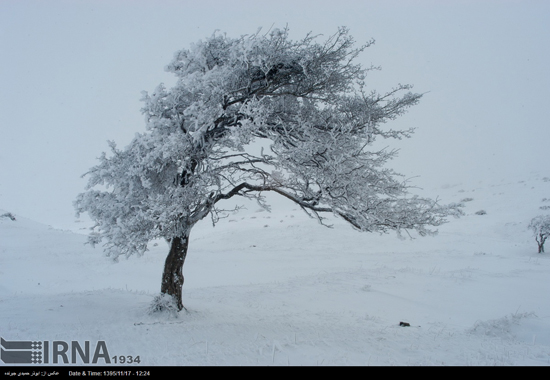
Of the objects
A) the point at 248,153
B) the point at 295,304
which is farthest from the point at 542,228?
the point at 248,153

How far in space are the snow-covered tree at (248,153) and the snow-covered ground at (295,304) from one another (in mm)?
2073

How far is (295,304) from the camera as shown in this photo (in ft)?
35.0

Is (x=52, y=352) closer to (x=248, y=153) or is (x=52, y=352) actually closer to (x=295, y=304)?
(x=248, y=153)

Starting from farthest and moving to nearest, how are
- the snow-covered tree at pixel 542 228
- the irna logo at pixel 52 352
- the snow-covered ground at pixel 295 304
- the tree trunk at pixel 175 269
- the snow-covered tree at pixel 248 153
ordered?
the snow-covered tree at pixel 542 228 < the tree trunk at pixel 175 269 < the snow-covered tree at pixel 248 153 < the snow-covered ground at pixel 295 304 < the irna logo at pixel 52 352

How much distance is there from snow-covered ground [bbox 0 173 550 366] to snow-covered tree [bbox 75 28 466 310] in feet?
6.80

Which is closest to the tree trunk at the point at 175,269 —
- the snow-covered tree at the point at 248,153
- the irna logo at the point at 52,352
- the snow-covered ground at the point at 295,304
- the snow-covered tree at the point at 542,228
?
the snow-covered tree at the point at 248,153

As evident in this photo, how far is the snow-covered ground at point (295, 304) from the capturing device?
531cm

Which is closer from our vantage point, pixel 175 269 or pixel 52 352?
pixel 52 352

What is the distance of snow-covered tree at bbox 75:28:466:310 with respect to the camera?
680 centimetres

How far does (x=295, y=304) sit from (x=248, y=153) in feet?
18.5

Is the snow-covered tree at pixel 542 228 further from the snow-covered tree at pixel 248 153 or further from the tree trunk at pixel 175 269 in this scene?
the tree trunk at pixel 175 269

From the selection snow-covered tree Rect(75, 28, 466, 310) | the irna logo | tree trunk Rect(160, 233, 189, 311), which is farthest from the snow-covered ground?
snow-covered tree Rect(75, 28, 466, 310)
